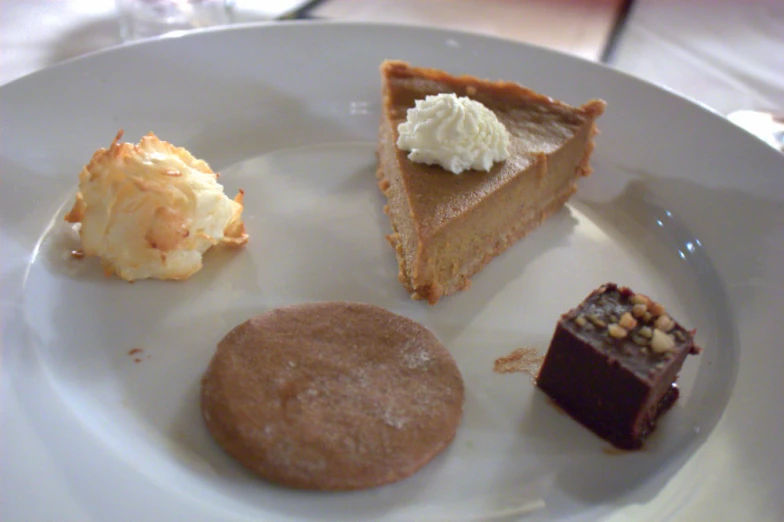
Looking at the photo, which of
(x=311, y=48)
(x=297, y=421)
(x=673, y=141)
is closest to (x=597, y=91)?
(x=673, y=141)

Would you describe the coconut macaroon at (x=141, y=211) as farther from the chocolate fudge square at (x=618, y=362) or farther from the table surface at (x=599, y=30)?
the table surface at (x=599, y=30)

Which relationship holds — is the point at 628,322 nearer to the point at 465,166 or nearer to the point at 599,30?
the point at 465,166

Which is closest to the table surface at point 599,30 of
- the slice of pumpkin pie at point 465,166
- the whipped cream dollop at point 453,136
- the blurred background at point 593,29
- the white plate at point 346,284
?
the blurred background at point 593,29

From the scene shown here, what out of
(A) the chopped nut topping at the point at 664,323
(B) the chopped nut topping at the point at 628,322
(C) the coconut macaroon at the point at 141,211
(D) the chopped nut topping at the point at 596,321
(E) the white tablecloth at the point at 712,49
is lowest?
(C) the coconut macaroon at the point at 141,211

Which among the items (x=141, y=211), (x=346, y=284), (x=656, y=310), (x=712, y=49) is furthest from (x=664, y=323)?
(x=712, y=49)

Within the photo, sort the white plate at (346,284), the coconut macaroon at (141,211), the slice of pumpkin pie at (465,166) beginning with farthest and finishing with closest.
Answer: the slice of pumpkin pie at (465,166)
the coconut macaroon at (141,211)
the white plate at (346,284)

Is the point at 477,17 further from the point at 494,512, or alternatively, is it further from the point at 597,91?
the point at 494,512

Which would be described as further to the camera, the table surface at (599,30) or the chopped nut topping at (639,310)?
the table surface at (599,30)

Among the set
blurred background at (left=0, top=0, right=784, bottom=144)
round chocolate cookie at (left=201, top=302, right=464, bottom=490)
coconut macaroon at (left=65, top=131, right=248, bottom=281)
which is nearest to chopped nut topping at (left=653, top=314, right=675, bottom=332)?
round chocolate cookie at (left=201, top=302, right=464, bottom=490)
